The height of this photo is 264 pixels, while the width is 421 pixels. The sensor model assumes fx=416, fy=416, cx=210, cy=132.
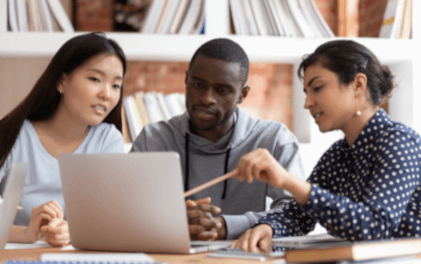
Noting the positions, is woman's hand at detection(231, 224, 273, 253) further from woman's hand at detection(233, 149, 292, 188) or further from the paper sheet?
the paper sheet

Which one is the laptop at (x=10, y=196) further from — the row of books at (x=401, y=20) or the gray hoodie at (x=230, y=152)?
the row of books at (x=401, y=20)

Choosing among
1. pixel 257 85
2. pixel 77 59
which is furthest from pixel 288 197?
pixel 257 85

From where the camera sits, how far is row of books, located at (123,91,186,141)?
6.76 feet

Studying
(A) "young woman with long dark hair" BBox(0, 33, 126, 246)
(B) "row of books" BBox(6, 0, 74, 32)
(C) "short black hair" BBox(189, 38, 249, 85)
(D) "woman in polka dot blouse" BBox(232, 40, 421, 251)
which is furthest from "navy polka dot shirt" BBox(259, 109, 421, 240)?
(B) "row of books" BBox(6, 0, 74, 32)

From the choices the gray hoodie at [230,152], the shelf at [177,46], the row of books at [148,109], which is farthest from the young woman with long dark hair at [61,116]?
the row of books at [148,109]

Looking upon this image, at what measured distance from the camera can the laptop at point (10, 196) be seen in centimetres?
71

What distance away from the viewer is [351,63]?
120cm

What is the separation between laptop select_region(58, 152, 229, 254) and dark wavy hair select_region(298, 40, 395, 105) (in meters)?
0.63

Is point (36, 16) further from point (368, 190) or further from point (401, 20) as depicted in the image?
point (401, 20)

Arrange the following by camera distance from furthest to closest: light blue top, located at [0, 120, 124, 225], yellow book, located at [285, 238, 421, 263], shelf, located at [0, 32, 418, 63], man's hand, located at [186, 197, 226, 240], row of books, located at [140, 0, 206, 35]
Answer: row of books, located at [140, 0, 206, 35], shelf, located at [0, 32, 418, 63], light blue top, located at [0, 120, 124, 225], man's hand, located at [186, 197, 226, 240], yellow book, located at [285, 238, 421, 263]

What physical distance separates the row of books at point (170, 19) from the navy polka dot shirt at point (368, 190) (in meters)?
0.98

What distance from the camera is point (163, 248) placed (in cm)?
84

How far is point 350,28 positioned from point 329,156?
1.83m

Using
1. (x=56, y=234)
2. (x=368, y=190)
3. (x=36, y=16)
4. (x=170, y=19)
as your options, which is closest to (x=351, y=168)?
(x=368, y=190)
